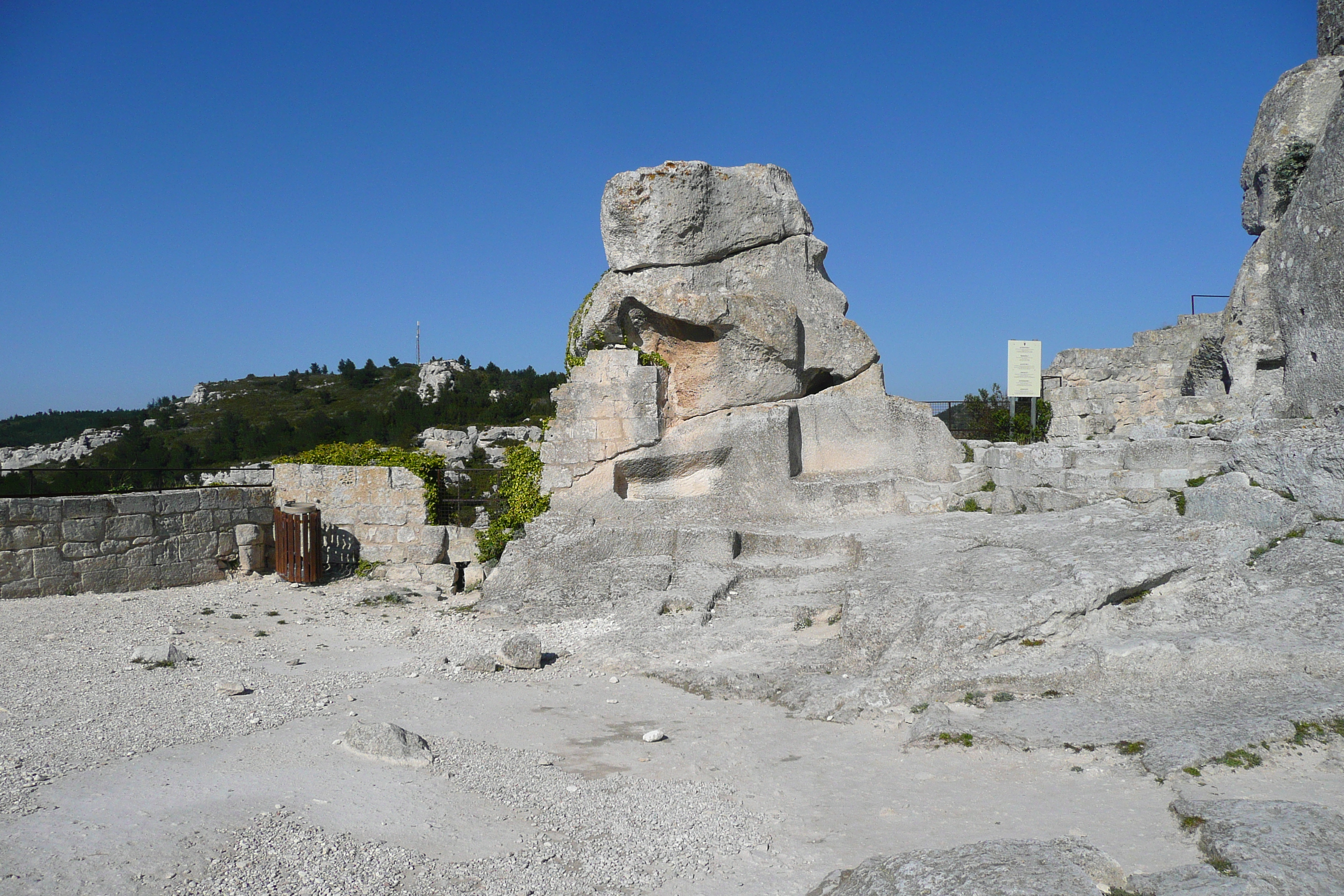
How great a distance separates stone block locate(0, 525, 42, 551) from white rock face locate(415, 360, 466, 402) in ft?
104

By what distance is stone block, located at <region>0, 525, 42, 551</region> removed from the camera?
338 inches

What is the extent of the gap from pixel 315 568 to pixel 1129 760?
8735 millimetres

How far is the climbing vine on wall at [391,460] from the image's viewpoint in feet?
34.4

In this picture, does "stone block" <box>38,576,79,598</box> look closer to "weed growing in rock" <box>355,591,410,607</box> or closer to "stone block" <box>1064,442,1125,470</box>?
"weed growing in rock" <box>355,591,410,607</box>

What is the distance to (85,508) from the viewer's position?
9008mm

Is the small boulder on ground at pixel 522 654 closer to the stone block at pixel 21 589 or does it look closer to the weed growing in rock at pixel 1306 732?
the weed growing in rock at pixel 1306 732

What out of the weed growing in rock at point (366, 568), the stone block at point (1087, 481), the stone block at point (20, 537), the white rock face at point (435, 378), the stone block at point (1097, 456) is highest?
the white rock face at point (435, 378)

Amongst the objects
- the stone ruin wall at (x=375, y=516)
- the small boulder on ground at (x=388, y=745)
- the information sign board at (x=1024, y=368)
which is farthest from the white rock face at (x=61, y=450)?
the information sign board at (x=1024, y=368)

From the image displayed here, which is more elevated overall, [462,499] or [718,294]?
[718,294]

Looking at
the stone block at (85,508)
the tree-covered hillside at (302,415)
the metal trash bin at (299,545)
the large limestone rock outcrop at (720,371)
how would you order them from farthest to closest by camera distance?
the tree-covered hillside at (302,415)
the metal trash bin at (299,545)
the large limestone rock outcrop at (720,371)
the stone block at (85,508)

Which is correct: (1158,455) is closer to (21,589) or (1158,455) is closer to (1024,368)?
(1024,368)

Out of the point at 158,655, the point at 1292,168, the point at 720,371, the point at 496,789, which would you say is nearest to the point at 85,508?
the point at 158,655

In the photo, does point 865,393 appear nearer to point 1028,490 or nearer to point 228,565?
point 1028,490

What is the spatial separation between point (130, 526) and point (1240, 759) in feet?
33.7
